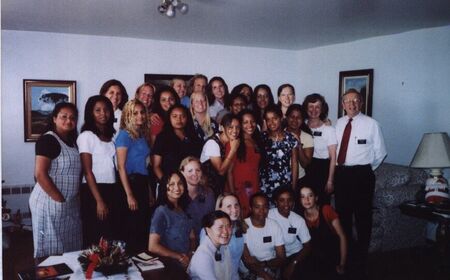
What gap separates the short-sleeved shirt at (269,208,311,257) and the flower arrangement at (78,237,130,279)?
150 centimetres

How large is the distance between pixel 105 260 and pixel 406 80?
14.2ft

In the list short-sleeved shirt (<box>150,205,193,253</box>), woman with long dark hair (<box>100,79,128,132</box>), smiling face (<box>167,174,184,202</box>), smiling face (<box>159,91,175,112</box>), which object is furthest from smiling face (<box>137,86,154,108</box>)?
short-sleeved shirt (<box>150,205,193,253</box>)

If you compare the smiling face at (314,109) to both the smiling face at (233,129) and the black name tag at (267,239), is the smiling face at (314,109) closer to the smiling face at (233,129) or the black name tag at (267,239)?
the smiling face at (233,129)

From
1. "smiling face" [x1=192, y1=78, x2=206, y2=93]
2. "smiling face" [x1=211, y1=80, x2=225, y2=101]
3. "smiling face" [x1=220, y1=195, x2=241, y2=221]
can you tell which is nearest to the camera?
"smiling face" [x1=220, y1=195, x2=241, y2=221]

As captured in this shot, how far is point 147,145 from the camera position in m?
3.33

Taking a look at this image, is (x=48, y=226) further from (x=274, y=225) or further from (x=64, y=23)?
(x=64, y=23)

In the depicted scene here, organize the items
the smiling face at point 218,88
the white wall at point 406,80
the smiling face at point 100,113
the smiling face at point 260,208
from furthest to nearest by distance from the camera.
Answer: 1. the white wall at point 406,80
2. the smiling face at point 218,88
3. the smiling face at point 260,208
4. the smiling face at point 100,113

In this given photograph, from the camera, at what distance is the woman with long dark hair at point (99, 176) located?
9.90 feet

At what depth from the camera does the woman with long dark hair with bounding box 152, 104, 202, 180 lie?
3229 mm

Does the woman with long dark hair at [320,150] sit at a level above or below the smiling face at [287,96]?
below

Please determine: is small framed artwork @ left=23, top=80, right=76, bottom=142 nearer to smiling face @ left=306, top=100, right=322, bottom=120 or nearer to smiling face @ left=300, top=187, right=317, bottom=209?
smiling face @ left=306, top=100, right=322, bottom=120

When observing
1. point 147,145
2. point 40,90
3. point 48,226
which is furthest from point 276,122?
point 40,90

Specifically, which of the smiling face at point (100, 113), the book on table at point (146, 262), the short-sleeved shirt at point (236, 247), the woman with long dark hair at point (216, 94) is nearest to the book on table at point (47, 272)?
the book on table at point (146, 262)

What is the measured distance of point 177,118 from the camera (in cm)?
328
